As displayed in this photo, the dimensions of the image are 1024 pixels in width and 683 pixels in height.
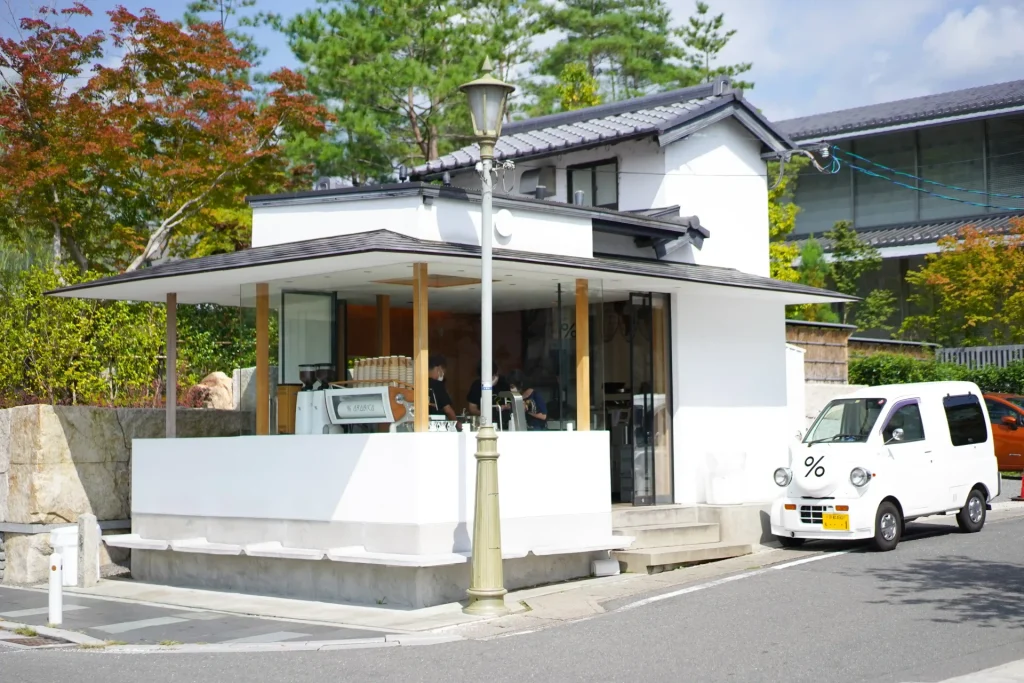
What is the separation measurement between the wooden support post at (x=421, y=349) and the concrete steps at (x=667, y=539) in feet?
11.1

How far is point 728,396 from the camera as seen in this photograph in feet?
58.9

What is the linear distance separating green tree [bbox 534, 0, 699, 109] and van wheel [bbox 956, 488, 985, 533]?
23675 mm

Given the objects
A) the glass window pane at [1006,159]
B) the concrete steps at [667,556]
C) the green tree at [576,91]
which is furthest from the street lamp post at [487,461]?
the glass window pane at [1006,159]

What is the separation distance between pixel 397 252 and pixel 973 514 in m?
9.31

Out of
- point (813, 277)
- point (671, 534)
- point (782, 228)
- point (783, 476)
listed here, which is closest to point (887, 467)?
point (783, 476)

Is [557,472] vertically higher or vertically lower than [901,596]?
higher

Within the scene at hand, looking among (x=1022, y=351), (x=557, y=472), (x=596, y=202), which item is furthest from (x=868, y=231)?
(x=557, y=472)

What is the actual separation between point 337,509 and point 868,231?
83.0 feet

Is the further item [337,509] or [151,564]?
[151,564]

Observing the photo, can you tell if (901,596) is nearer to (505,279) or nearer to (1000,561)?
(1000,561)

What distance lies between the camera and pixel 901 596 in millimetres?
12086

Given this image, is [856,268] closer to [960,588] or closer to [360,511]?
[960,588]

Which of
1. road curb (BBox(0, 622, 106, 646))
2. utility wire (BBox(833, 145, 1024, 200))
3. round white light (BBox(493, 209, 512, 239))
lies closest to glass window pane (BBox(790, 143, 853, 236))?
utility wire (BBox(833, 145, 1024, 200))

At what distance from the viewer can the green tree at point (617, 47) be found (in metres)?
39.5
